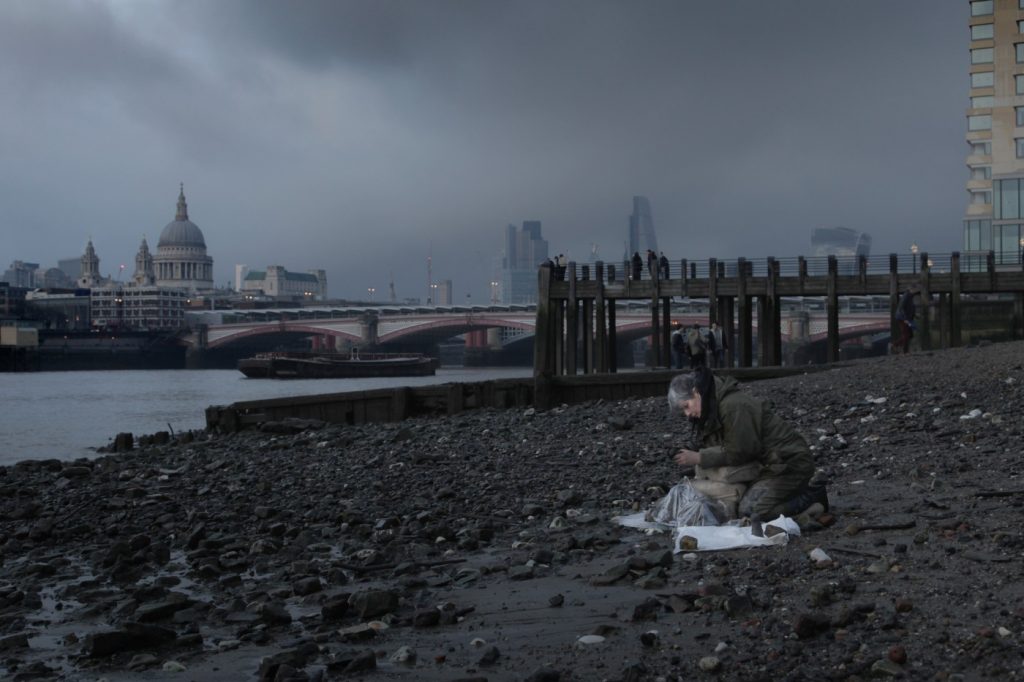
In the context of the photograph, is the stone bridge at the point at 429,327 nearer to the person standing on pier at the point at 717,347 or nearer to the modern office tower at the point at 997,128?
the modern office tower at the point at 997,128

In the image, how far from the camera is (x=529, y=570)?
290 inches

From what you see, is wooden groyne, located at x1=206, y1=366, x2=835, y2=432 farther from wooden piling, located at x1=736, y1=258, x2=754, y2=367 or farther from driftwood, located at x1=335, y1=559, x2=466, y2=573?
driftwood, located at x1=335, y1=559, x2=466, y2=573

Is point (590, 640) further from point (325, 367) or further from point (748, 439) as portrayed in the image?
point (325, 367)

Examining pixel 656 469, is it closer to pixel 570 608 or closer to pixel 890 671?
pixel 570 608

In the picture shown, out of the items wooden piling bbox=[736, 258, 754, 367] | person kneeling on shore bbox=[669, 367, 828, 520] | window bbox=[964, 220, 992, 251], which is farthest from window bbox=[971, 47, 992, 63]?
person kneeling on shore bbox=[669, 367, 828, 520]

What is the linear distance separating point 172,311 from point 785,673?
203m

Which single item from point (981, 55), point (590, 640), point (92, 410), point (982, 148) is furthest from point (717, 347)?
point (982, 148)

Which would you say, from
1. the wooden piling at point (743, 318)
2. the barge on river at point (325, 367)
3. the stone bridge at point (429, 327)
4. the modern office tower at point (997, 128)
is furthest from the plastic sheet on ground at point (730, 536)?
the barge on river at point (325, 367)

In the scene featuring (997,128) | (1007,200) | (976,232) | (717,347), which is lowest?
(717,347)

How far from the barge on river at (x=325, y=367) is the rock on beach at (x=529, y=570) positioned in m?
67.5

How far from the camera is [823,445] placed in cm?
1188

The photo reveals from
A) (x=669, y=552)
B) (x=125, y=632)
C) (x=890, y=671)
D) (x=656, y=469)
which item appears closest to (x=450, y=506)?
(x=656, y=469)

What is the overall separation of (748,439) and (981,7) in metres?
64.2

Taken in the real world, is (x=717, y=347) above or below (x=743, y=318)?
below
